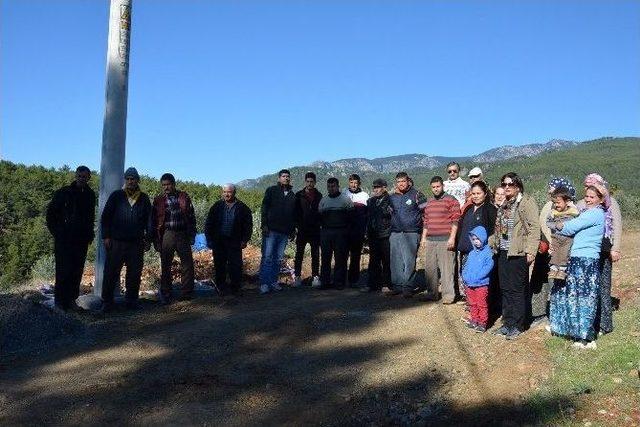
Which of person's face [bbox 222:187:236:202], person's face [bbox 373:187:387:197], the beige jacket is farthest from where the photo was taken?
person's face [bbox 222:187:236:202]

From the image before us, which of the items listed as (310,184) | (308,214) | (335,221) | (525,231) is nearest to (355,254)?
(335,221)

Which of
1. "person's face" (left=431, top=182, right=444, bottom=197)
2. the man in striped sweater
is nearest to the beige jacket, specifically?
the man in striped sweater

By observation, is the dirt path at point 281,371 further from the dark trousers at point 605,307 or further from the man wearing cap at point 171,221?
the man wearing cap at point 171,221

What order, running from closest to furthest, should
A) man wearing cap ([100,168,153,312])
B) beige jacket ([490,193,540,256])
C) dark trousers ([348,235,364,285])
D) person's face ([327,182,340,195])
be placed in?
1. beige jacket ([490,193,540,256])
2. man wearing cap ([100,168,153,312])
3. person's face ([327,182,340,195])
4. dark trousers ([348,235,364,285])

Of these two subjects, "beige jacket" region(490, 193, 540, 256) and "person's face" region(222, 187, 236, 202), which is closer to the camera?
"beige jacket" region(490, 193, 540, 256)

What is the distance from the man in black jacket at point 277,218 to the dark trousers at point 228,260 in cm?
45

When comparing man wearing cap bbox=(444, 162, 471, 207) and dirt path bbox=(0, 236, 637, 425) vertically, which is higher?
man wearing cap bbox=(444, 162, 471, 207)

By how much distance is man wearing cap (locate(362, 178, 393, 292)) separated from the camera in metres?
8.62

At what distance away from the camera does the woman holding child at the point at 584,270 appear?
18.5ft

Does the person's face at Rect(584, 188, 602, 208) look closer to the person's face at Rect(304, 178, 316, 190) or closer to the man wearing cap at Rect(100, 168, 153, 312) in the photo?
the person's face at Rect(304, 178, 316, 190)

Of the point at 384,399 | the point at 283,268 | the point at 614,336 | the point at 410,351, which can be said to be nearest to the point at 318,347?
the point at 410,351

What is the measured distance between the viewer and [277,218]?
9172 mm

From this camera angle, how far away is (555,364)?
17.2ft

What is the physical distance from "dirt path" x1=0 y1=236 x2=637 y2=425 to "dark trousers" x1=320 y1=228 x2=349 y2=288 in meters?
1.57
